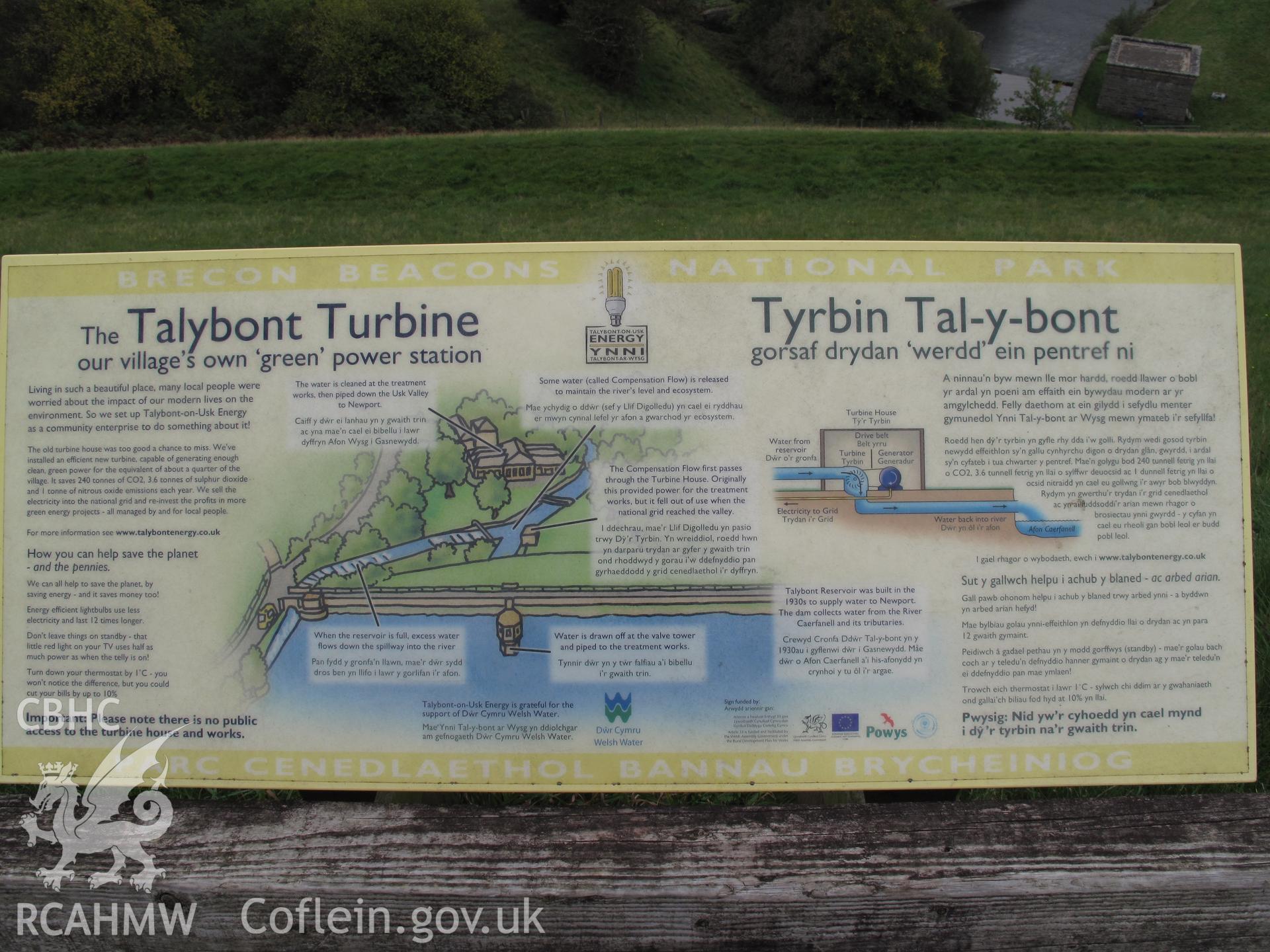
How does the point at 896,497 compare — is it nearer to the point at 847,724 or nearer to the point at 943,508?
the point at 943,508

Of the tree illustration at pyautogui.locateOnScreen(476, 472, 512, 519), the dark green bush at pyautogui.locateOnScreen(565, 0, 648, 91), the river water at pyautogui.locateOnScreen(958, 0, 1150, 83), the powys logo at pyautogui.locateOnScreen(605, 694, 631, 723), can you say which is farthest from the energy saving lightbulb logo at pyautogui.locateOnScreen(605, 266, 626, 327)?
the river water at pyautogui.locateOnScreen(958, 0, 1150, 83)

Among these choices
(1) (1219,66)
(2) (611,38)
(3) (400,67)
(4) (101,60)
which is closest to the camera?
(4) (101,60)

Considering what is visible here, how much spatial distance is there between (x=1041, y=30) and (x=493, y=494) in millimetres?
68780

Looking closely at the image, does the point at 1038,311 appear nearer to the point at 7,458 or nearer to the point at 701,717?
the point at 701,717

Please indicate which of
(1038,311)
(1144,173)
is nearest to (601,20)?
(1144,173)

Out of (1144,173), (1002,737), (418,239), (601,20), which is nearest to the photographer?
(1002,737)

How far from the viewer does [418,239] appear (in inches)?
341

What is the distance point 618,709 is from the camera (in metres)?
1.98

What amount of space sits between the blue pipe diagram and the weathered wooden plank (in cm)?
69

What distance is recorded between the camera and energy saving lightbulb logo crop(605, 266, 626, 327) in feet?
6.63

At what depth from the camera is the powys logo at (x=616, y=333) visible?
201 cm

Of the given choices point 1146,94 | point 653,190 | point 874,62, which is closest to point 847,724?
point 653,190

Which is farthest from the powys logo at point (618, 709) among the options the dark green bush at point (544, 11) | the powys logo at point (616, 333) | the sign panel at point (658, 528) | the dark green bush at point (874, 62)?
the dark green bush at point (544, 11)

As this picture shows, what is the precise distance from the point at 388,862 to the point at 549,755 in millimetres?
434
